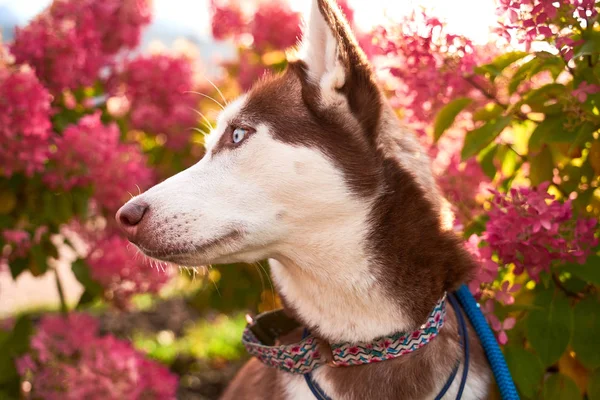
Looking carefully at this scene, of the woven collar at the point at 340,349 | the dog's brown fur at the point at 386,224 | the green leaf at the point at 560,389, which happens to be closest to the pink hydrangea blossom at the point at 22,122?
the dog's brown fur at the point at 386,224

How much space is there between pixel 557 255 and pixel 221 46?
376 centimetres

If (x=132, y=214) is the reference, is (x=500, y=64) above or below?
above

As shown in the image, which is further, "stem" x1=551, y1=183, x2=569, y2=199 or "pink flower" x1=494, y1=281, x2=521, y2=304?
"stem" x1=551, y1=183, x2=569, y2=199

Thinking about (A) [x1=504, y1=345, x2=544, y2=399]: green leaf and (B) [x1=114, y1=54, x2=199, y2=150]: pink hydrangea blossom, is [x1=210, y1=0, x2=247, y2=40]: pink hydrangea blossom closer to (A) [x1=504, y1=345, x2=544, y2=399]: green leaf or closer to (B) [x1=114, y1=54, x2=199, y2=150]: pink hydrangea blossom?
(B) [x1=114, y1=54, x2=199, y2=150]: pink hydrangea blossom

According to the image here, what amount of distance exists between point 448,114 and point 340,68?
0.60 metres

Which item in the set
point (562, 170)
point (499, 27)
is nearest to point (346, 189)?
point (499, 27)

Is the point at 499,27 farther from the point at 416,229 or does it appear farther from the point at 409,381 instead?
the point at 409,381

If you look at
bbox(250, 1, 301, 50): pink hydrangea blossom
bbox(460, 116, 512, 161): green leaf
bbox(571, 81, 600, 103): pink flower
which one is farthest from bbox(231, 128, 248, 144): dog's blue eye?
bbox(250, 1, 301, 50): pink hydrangea blossom

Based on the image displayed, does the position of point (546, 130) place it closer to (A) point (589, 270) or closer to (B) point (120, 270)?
(A) point (589, 270)

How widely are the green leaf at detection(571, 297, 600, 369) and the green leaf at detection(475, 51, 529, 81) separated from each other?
79cm

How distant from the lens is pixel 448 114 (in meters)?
2.37

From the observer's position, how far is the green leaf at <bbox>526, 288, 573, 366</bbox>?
1.96 metres

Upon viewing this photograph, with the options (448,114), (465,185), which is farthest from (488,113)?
(465,185)

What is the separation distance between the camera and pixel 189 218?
1865 millimetres
